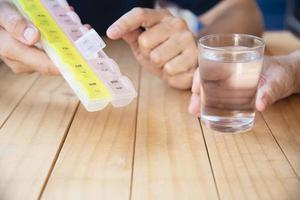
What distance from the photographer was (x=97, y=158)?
738 mm

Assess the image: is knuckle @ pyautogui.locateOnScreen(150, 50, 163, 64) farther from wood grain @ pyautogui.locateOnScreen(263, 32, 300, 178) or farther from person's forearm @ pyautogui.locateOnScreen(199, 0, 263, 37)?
person's forearm @ pyautogui.locateOnScreen(199, 0, 263, 37)

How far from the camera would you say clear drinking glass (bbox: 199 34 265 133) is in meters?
0.81

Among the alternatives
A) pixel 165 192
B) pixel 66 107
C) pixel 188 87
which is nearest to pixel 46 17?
pixel 66 107

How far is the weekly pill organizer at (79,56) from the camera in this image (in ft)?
2.68

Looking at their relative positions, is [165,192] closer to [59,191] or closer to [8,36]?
[59,191]

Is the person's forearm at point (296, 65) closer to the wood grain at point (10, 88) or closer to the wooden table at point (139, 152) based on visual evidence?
the wooden table at point (139, 152)

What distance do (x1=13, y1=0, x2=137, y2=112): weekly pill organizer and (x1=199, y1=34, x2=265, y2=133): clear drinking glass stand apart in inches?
5.1

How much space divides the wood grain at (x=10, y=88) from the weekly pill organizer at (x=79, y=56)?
0.14 m

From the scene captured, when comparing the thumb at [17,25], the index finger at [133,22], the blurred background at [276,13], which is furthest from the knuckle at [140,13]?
the blurred background at [276,13]

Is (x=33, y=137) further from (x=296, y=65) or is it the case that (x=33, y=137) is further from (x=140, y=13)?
(x=296, y=65)

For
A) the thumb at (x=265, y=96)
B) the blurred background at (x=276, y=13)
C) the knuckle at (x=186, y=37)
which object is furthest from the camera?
the blurred background at (x=276, y=13)

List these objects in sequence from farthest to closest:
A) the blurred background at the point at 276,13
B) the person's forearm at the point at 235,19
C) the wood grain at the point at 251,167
Answer: the blurred background at the point at 276,13, the person's forearm at the point at 235,19, the wood grain at the point at 251,167

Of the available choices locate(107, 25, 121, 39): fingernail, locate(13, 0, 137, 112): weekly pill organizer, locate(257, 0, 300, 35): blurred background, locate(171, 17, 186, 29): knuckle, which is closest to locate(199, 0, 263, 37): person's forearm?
locate(171, 17, 186, 29): knuckle

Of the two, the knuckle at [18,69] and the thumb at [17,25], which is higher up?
the thumb at [17,25]
